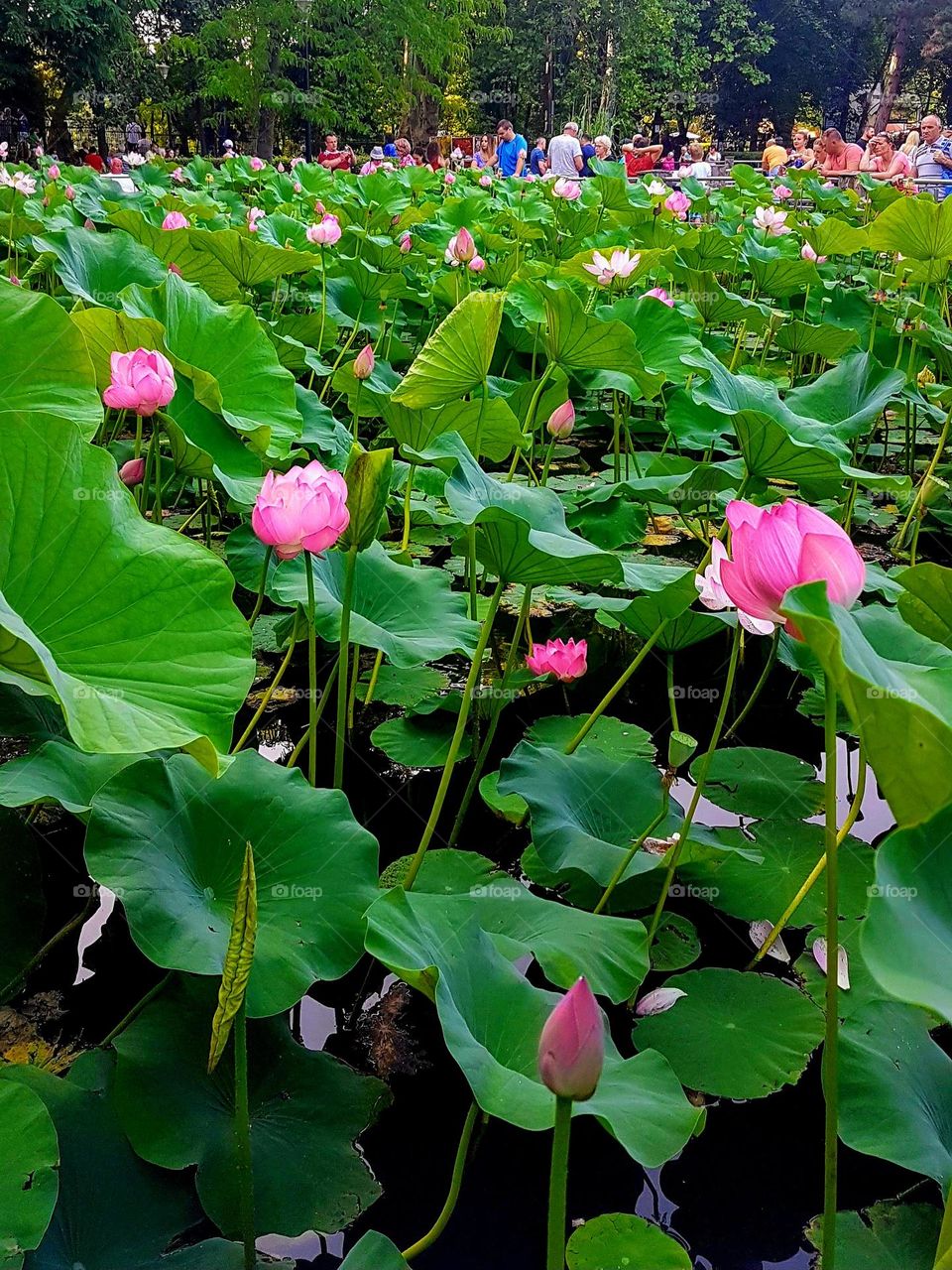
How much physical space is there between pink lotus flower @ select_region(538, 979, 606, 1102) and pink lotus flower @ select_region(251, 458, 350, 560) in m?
0.66

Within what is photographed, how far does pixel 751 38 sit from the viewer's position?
99.8ft

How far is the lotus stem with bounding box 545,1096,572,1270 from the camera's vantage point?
0.67 metres

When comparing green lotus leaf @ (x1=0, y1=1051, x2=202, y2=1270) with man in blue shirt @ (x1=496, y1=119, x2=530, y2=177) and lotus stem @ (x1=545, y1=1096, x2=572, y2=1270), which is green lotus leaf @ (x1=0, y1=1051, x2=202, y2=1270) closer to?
lotus stem @ (x1=545, y1=1096, x2=572, y2=1270)

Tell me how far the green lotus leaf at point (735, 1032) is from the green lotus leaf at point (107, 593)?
63 centimetres

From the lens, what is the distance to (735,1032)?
117 centimetres

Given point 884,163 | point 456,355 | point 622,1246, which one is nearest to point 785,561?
point 622,1246

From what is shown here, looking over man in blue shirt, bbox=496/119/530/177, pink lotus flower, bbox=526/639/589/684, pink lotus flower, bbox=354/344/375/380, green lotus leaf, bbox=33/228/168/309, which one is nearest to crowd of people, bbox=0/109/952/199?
man in blue shirt, bbox=496/119/530/177

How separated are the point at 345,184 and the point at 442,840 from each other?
19.4 ft

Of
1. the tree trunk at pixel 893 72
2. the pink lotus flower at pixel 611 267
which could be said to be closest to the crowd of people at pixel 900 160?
the pink lotus flower at pixel 611 267

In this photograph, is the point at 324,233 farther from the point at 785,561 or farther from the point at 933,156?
the point at 933,156

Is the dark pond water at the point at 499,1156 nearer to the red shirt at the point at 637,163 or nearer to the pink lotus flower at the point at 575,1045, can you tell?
the pink lotus flower at the point at 575,1045

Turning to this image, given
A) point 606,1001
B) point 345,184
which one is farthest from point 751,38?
point 606,1001

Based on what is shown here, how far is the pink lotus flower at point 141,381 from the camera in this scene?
1.45m

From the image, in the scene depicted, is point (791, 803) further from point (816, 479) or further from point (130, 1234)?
point (130, 1234)
